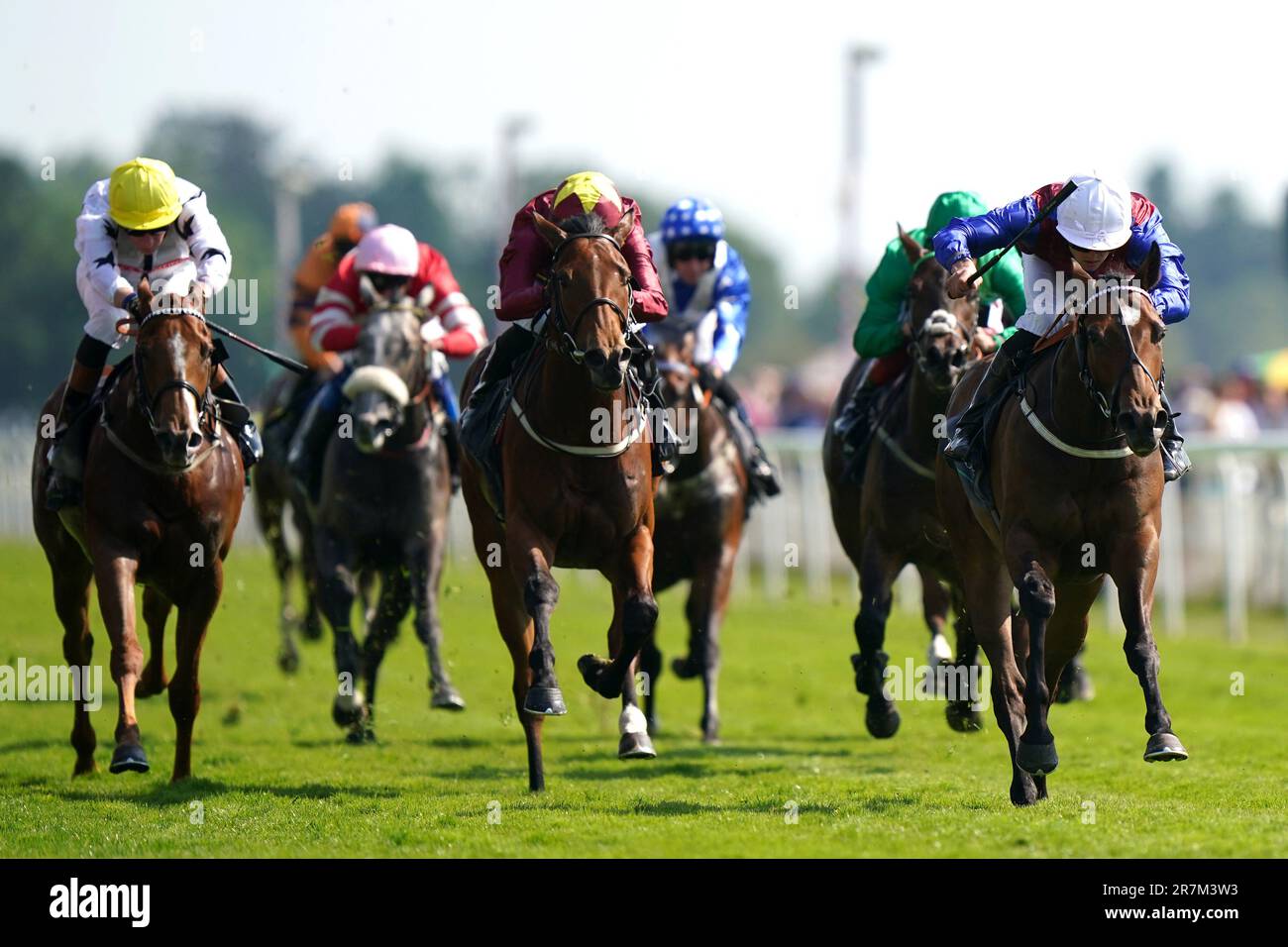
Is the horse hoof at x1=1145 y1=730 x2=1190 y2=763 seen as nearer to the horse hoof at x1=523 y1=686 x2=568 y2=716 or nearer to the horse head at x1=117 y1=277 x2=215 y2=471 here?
the horse hoof at x1=523 y1=686 x2=568 y2=716

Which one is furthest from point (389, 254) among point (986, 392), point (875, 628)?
point (986, 392)

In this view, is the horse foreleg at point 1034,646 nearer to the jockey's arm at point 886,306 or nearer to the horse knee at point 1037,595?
the horse knee at point 1037,595

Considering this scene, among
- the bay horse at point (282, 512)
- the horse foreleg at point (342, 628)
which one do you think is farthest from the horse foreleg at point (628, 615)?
the bay horse at point (282, 512)

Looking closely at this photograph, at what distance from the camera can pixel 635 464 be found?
→ 8.29 m

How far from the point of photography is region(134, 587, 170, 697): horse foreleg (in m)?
10.0

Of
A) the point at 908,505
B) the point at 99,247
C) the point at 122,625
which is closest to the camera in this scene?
the point at 122,625

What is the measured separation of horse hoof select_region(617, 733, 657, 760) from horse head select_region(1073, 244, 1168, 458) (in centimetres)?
230

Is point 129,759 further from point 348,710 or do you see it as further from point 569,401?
point 348,710

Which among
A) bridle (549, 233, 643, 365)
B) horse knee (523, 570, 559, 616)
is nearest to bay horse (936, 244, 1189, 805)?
bridle (549, 233, 643, 365)

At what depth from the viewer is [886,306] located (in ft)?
32.3

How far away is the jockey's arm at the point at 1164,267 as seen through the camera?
7.37 meters

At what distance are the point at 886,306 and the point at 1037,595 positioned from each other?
2860 millimetres

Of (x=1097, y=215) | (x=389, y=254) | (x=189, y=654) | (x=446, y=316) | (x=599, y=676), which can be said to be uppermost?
(x=389, y=254)

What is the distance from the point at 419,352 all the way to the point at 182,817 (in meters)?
3.29
